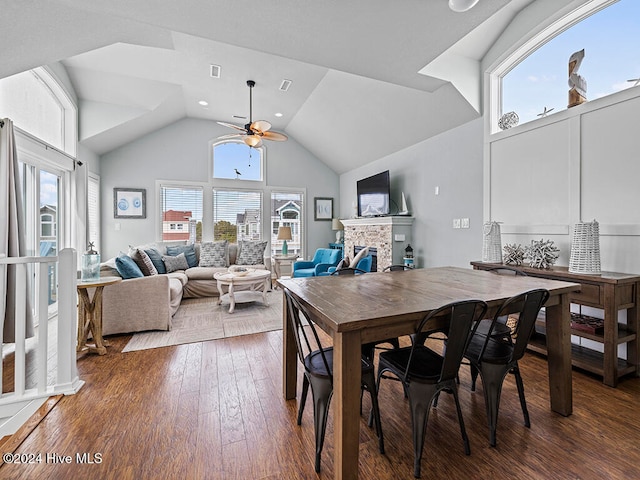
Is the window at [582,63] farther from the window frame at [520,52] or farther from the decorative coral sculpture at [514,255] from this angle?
the decorative coral sculpture at [514,255]

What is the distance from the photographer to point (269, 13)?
1907mm

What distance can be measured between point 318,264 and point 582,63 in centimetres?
381

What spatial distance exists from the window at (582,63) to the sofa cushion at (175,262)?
5.28m

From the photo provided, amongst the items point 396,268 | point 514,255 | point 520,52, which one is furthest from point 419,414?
point 520,52

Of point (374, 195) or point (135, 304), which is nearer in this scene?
point (135, 304)

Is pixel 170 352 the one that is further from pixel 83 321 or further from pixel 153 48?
pixel 153 48

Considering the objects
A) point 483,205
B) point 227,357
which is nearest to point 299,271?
point 227,357

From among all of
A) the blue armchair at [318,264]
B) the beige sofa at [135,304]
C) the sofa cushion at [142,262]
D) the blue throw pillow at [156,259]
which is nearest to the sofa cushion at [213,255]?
the blue throw pillow at [156,259]

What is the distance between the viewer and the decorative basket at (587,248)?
223 centimetres

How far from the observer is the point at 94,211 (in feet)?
17.0

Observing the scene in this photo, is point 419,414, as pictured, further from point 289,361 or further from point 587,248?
point 587,248

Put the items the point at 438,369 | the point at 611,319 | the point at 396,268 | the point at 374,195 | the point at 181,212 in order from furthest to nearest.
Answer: the point at 181,212, the point at 374,195, the point at 396,268, the point at 611,319, the point at 438,369

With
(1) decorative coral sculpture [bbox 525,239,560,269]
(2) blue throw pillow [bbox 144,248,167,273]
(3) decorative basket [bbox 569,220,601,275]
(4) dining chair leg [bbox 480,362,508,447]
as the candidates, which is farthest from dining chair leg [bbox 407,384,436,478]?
(2) blue throw pillow [bbox 144,248,167,273]

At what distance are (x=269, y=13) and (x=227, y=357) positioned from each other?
2681mm
